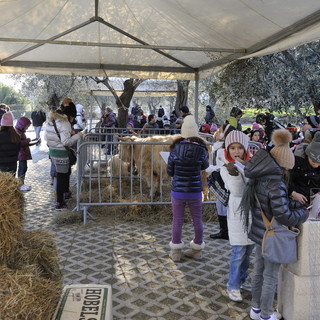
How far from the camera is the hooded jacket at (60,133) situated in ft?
21.2

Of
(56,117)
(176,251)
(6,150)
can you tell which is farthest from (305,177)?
(6,150)

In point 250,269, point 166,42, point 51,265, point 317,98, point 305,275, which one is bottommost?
point 250,269

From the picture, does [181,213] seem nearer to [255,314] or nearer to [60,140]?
[255,314]

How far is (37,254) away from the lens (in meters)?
2.57

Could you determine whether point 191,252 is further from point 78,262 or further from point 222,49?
point 222,49

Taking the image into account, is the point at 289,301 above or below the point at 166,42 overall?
below

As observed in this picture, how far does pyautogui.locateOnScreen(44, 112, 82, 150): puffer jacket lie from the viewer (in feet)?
21.2

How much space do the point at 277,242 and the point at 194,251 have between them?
1932mm

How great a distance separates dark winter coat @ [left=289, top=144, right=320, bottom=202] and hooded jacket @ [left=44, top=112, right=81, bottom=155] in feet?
13.1

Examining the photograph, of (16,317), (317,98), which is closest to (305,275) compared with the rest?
(16,317)

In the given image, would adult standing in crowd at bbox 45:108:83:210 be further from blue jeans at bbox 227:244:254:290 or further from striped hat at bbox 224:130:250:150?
blue jeans at bbox 227:244:254:290

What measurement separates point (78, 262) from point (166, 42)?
517cm

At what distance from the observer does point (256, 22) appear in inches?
191

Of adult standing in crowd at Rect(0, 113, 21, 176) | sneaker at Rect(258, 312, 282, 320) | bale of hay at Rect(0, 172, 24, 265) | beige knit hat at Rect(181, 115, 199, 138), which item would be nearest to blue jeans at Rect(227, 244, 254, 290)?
sneaker at Rect(258, 312, 282, 320)
